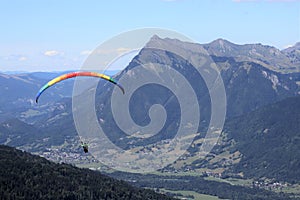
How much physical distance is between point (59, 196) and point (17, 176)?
13736mm

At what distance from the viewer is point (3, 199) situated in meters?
115

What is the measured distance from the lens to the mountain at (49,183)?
126188 millimetres

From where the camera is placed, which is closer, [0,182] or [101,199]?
[0,182]

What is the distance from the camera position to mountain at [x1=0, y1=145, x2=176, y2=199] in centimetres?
12619

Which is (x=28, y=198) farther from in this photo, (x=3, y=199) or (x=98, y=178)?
(x=98, y=178)

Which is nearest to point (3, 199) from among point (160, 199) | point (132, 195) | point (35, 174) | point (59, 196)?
point (59, 196)

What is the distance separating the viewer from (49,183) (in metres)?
136

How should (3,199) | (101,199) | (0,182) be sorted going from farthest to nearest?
1. (101,199)
2. (0,182)
3. (3,199)

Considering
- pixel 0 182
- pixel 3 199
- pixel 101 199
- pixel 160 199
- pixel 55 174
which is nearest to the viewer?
pixel 3 199

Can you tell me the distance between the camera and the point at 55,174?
478 ft

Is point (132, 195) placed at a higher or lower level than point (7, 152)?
lower

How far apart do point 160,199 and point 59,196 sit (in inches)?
1527

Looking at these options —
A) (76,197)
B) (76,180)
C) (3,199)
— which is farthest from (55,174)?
(3,199)

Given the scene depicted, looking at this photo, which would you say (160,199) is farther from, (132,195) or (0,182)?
(0,182)
